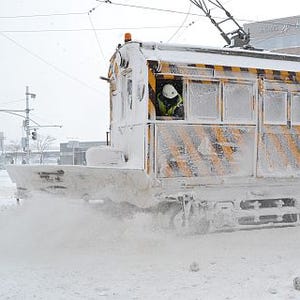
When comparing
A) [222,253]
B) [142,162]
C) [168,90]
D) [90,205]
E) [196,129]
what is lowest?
[222,253]

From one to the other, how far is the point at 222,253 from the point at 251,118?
2.23 meters

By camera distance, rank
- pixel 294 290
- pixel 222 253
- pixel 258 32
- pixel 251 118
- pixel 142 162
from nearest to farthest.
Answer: pixel 294 290, pixel 222 253, pixel 142 162, pixel 251 118, pixel 258 32

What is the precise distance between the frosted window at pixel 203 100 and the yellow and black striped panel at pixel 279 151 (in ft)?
3.04

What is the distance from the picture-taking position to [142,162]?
6812 mm

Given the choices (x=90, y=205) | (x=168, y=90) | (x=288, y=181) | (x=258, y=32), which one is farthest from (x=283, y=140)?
(x=258, y=32)

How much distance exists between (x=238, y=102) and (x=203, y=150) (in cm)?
97

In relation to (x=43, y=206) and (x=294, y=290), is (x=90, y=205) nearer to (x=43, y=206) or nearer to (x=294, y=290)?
(x=43, y=206)

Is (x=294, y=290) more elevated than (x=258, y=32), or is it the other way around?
(x=258, y=32)

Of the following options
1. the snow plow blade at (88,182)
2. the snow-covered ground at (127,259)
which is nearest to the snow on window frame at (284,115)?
the snow-covered ground at (127,259)


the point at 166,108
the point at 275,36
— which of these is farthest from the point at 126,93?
the point at 275,36

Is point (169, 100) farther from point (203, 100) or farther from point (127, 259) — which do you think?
point (127, 259)

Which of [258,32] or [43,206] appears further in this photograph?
[258,32]

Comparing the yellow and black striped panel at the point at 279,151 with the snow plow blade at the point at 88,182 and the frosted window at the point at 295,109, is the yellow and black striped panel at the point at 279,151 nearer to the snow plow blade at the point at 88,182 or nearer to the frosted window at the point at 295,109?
the frosted window at the point at 295,109

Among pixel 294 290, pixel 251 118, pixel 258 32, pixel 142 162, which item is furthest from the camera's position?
pixel 258 32
